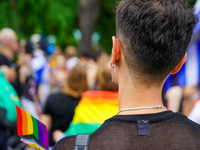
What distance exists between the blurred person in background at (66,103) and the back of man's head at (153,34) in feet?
7.76

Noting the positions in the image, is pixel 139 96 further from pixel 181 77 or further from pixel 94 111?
pixel 181 77

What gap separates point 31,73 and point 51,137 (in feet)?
5.26

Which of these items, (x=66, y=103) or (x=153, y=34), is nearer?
(x=153, y=34)

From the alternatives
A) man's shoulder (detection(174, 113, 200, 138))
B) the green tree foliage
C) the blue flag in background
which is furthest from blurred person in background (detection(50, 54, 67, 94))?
man's shoulder (detection(174, 113, 200, 138))

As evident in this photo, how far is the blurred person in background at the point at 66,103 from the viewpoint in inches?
135

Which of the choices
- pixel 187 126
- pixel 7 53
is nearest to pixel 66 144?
pixel 187 126

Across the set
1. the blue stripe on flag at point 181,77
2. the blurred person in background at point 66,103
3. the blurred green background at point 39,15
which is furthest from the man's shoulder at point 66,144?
the blurred green background at point 39,15

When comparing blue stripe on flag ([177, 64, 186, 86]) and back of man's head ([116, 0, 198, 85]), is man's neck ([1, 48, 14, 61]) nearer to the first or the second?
blue stripe on flag ([177, 64, 186, 86])

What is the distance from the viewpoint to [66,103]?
3.44 m

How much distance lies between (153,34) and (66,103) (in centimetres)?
250

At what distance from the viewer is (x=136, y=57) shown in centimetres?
112

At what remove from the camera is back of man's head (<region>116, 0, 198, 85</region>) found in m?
1.06

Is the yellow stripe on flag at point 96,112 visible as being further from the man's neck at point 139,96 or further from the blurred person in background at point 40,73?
the blurred person in background at point 40,73

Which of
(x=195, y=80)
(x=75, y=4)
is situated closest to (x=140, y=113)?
(x=195, y=80)
